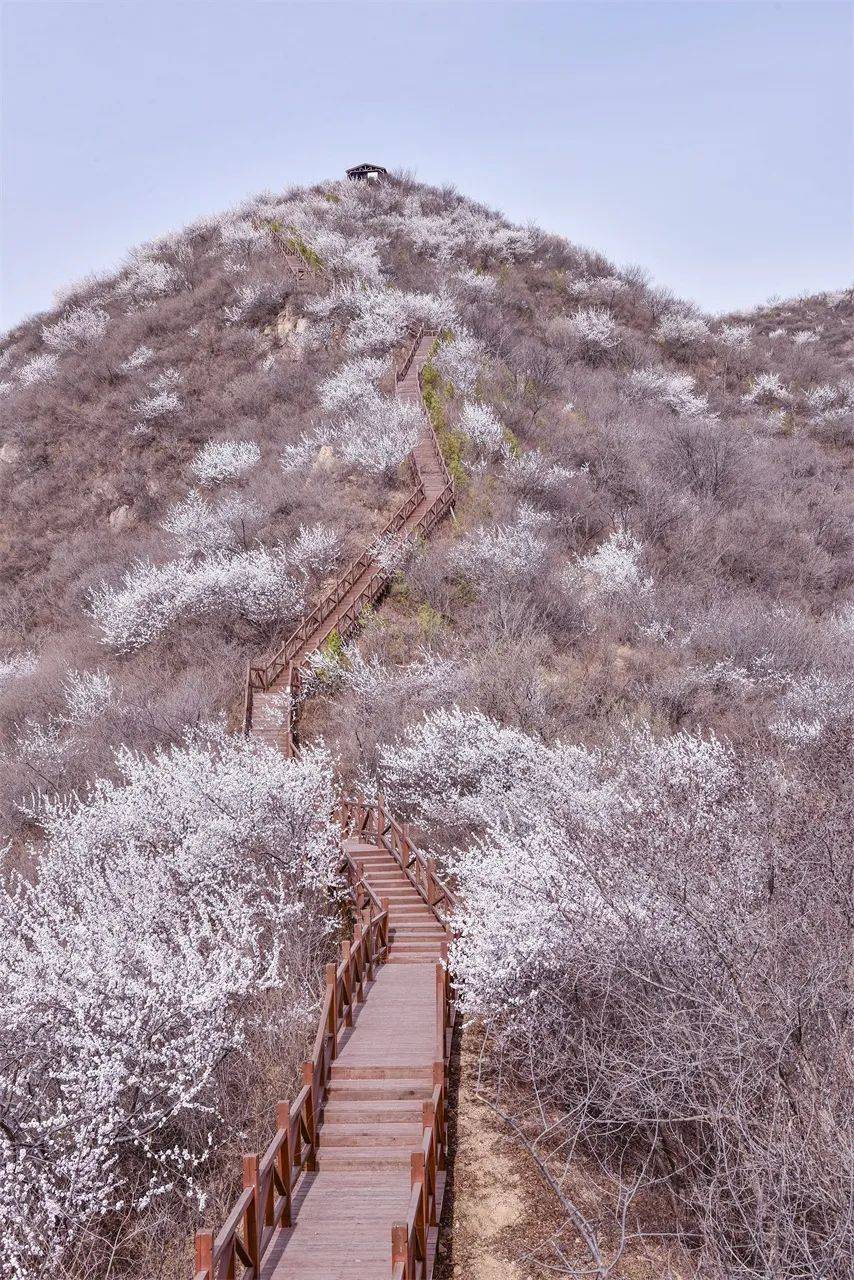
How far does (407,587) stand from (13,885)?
13437 mm

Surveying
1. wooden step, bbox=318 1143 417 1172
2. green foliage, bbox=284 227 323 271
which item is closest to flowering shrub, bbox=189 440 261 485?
green foliage, bbox=284 227 323 271

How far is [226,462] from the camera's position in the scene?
33.5 metres

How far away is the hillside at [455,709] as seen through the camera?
7.72 metres

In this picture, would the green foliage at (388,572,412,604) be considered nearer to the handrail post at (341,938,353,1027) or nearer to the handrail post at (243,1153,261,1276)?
the handrail post at (341,938,353,1027)

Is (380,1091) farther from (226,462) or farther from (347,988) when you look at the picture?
(226,462)

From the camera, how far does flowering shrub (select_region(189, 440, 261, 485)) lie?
109ft

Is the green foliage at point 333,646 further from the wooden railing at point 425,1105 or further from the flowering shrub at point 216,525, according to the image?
the flowering shrub at point 216,525

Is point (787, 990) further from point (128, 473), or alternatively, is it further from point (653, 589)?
point (128, 473)

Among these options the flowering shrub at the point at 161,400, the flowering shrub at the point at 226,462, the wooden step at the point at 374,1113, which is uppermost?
the flowering shrub at the point at 161,400

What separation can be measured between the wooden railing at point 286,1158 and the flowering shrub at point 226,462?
82.5ft

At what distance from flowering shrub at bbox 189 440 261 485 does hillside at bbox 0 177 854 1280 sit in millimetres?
159

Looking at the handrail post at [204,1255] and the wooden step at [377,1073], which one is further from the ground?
the handrail post at [204,1255]

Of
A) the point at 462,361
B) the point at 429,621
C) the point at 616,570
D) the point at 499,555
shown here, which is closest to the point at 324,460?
the point at 462,361

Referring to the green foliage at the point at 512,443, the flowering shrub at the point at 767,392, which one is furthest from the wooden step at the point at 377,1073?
the flowering shrub at the point at 767,392
